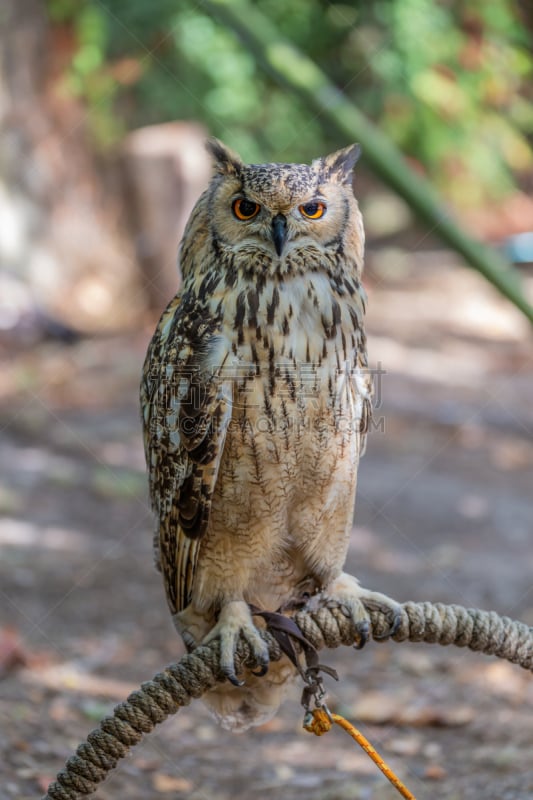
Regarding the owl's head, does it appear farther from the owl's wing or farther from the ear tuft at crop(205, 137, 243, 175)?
the owl's wing

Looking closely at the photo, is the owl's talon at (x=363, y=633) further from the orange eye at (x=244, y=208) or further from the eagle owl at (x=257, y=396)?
the orange eye at (x=244, y=208)

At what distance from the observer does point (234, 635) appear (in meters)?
2.44

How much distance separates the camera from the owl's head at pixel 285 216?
7.70 feet

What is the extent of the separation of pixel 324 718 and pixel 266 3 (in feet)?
33.2

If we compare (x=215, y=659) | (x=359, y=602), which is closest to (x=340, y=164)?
(x=359, y=602)

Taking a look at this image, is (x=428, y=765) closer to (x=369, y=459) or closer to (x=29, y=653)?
(x=29, y=653)

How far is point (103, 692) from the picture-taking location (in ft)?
12.6

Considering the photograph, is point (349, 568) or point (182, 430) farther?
point (349, 568)

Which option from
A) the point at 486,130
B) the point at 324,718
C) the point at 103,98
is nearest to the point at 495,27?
the point at 486,130

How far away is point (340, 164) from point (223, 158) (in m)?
0.30

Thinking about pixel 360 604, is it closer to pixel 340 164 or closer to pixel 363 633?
pixel 363 633

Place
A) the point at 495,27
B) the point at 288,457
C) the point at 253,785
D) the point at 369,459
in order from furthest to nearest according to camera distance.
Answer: the point at 495,27 < the point at 369,459 < the point at 253,785 < the point at 288,457

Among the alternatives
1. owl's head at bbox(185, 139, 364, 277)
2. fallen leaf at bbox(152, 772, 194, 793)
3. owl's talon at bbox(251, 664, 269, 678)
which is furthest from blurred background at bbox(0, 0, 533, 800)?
owl's talon at bbox(251, 664, 269, 678)

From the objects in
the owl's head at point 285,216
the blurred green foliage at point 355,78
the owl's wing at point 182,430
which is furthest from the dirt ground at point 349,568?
the blurred green foliage at point 355,78
